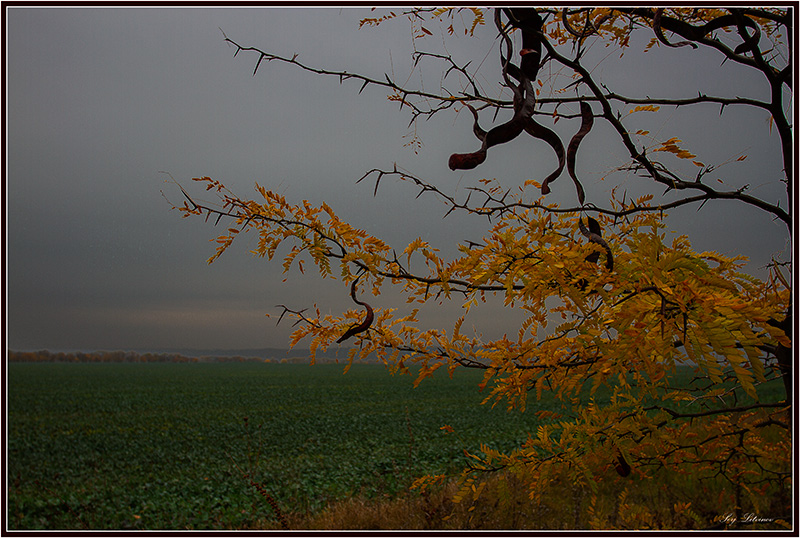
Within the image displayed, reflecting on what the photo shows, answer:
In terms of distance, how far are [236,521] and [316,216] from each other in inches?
172

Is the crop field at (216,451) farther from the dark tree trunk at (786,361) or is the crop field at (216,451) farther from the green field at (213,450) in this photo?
the dark tree trunk at (786,361)

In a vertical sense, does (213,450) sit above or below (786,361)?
below

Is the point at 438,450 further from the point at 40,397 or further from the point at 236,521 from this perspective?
the point at 40,397

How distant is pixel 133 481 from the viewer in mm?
7227

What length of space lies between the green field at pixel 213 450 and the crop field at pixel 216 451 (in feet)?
0.10

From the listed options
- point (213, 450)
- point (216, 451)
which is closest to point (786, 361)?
point (216, 451)

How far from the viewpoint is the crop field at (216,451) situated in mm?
5523

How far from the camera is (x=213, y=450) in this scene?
381 inches

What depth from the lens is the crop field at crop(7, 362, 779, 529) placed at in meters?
5.52

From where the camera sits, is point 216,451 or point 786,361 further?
point 216,451

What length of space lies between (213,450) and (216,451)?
173 millimetres

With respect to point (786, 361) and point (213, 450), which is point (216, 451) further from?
point (786, 361)

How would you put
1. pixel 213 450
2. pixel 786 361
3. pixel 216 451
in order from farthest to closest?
pixel 213 450 < pixel 216 451 < pixel 786 361

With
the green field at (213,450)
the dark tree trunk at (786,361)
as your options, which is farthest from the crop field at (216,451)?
the dark tree trunk at (786,361)
